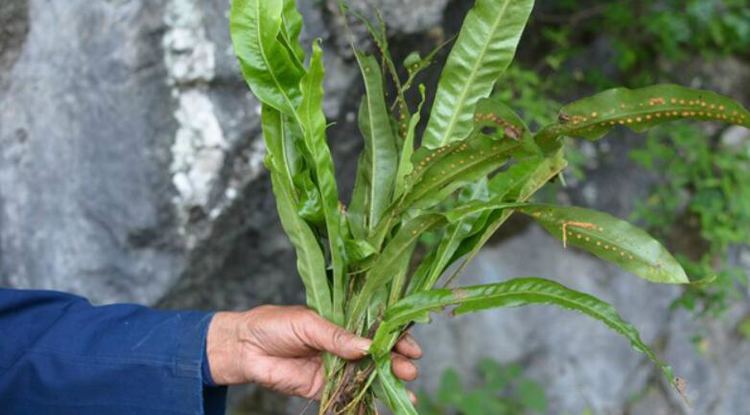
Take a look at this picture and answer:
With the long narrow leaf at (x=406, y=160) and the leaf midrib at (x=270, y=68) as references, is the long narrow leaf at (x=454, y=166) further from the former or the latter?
the leaf midrib at (x=270, y=68)

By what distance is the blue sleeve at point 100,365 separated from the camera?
4.70 feet

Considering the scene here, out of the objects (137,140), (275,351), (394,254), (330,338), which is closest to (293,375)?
(275,351)

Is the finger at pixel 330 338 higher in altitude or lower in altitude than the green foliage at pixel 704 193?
higher

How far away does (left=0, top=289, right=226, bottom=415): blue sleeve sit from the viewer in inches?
56.4

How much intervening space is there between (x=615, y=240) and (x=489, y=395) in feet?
6.09

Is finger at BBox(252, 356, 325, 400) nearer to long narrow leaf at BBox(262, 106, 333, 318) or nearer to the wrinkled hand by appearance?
the wrinkled hand

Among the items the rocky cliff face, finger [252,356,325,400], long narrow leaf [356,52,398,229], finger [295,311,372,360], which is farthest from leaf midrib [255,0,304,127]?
the rocky cliff face

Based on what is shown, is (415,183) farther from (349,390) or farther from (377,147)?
(349,390)

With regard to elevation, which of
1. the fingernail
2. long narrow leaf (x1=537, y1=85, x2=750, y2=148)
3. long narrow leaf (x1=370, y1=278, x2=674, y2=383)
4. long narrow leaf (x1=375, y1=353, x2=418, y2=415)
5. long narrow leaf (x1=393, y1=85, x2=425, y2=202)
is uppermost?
long narrow leaf (x1=537, y1=85, x2=750, y2=148)

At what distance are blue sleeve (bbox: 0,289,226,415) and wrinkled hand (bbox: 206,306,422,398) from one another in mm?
30

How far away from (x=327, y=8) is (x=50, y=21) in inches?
25.7

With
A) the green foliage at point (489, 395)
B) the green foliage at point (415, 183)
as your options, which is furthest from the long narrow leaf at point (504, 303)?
the green foliage at point (489, 395)

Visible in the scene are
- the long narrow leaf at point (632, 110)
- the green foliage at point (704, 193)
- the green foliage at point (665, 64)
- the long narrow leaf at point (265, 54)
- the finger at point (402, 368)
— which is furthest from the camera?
the green foliage at point (665, 64)

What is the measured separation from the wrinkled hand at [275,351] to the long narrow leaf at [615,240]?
29 cm
